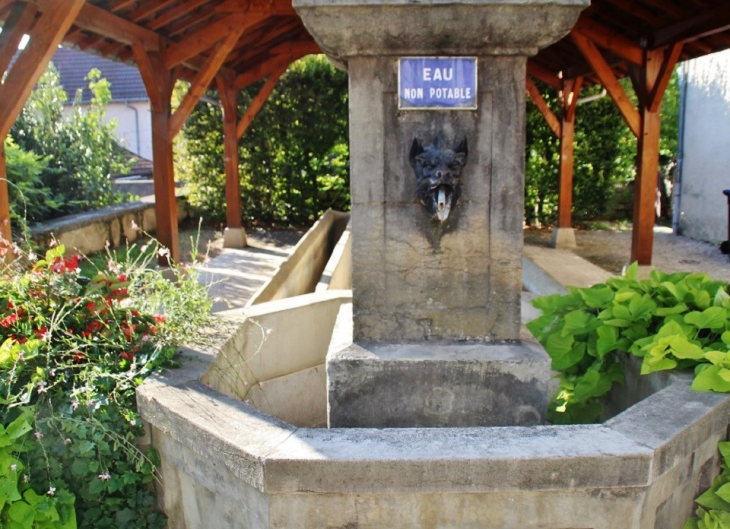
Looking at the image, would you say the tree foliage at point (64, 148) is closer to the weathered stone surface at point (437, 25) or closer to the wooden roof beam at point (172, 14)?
the wooden roof beam at point (172, 14)

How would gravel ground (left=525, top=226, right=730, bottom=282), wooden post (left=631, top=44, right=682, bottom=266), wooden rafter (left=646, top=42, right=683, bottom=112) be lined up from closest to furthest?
wooden rafter (left=646, top=42, right=683, bottom=112) → wooden post (left=631, top=44, right=682, bottom=266) → gravel ground (left=525, top=226, right=730, bottom=282)

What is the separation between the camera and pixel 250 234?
45.1 ft

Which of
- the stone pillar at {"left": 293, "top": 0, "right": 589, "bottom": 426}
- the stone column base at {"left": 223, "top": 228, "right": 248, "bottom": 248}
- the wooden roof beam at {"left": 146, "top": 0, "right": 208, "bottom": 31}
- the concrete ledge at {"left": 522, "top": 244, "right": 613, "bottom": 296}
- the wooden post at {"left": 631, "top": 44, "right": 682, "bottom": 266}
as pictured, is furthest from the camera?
the stone column base at {"left": 223, "top": 228, "right": 248, "bottom": 248}

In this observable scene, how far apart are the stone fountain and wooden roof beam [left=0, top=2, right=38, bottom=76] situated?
343 centimetres

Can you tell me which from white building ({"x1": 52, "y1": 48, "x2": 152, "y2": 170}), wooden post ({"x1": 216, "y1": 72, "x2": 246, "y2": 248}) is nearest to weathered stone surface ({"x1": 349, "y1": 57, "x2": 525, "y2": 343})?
wooden post ({"x1": 216, "y1": 72, "x2": 246, "y2": 248})

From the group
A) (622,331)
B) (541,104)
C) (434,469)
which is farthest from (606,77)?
(434,469)

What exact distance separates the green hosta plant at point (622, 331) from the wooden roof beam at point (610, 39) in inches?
221

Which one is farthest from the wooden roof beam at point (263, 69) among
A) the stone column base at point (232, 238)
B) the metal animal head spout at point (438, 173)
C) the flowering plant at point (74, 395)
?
the metal animal head spout at point (438, 173)

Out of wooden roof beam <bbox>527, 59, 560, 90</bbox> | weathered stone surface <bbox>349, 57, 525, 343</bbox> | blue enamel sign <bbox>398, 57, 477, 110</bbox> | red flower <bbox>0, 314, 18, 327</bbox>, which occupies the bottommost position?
red flower <bbox>0, 314, 18, 327</bbox>

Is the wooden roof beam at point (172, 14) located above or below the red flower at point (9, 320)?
above

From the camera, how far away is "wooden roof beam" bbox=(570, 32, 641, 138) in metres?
8.01

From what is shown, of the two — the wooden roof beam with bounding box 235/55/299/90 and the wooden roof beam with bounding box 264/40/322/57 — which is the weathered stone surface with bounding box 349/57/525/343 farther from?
the wooden roof beam with bounding box 235/55/299/90

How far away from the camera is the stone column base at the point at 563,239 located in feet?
37.7

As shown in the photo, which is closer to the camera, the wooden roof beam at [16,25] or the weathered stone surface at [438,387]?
the weathered stone surface at [438,387]
